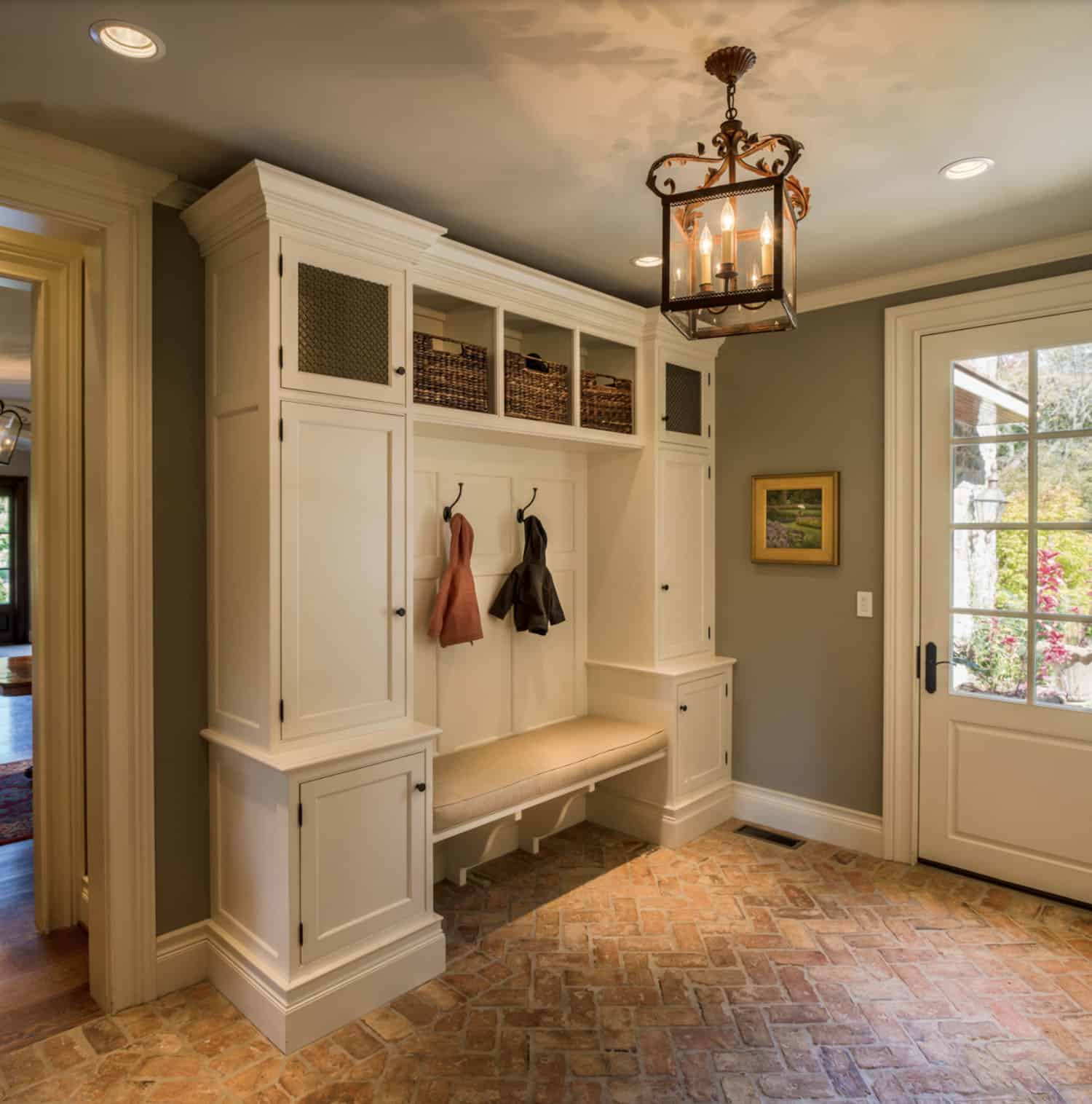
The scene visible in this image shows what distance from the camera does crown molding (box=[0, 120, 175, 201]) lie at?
2178 millimetres

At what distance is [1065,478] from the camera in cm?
309

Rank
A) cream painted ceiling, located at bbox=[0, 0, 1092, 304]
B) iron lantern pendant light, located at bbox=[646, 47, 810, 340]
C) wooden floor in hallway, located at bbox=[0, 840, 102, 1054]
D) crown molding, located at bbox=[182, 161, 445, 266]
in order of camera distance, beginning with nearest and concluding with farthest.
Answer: iron lantern pendant light, located at bbox=[646, 47, 810, 340] → cream painted ceiling, located at bbox=[0, 0, 1092, 304] → crown molding, located at bbox=[182, 161, 445, 266] → wooden floor in hallway, located at bbox=[0, 840, 102, 1054]

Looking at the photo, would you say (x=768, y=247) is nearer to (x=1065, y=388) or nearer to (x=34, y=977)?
(x=1065, y=388)

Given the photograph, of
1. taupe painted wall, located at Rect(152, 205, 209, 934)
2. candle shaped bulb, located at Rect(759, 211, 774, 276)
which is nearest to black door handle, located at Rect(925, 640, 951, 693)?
candle shaped bulb, located at Rect(759, 211, 774, 276)

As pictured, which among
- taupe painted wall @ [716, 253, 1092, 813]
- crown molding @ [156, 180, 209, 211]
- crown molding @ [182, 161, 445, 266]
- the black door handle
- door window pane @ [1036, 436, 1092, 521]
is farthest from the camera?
taupe painted wall @ [716, 253, 1092, 813]

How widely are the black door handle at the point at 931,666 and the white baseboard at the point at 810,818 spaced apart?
675 mm

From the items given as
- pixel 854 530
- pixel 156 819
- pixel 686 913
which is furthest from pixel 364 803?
pixel 854 530

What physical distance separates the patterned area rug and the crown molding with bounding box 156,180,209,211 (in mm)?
2813

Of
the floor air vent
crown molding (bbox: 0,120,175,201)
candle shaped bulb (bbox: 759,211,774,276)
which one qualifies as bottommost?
the floor air vent

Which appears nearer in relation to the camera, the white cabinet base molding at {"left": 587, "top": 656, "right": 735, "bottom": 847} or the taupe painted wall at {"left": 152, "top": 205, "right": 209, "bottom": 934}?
the taupe painted wall at {"left": 152, "top": 205, "right": 209, "bottom": 934}

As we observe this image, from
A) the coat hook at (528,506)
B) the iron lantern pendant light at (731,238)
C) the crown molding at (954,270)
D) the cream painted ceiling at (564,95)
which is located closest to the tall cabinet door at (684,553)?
the coat hook at (528,506)

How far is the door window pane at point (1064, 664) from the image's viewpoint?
3.06 meters

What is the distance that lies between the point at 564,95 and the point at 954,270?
2163mm

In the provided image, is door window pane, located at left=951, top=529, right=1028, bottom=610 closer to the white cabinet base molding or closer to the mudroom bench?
the white cabinet base molding
